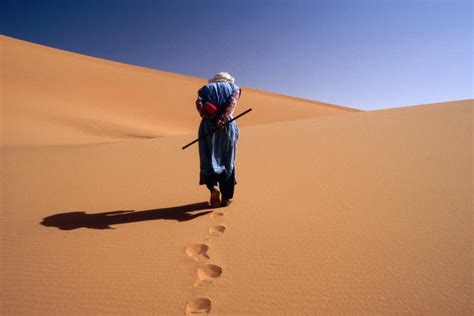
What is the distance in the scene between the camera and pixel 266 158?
17.1 feet

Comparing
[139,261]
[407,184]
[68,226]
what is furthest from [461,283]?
[68,226]

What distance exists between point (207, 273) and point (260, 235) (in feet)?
2.04

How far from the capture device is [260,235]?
253cm

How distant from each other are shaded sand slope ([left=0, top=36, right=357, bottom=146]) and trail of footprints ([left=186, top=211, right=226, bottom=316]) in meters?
5.58

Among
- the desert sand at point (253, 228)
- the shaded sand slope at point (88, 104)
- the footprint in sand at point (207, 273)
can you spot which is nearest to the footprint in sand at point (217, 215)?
the desert sand at point (253, 228)

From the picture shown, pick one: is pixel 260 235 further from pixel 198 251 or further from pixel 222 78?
pixel 222 78

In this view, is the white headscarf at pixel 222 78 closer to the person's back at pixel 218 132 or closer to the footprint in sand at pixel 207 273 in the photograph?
the person's back at pixel 218 132

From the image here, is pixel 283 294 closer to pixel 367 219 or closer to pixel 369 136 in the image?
pixel 367 219

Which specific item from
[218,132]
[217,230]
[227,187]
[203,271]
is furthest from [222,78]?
[203,271]

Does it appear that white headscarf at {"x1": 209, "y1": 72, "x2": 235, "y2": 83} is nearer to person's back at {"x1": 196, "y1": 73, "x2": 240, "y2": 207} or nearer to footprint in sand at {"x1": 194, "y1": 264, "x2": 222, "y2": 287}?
person's back at {"x1": 196, "y1": 73, "x2": 240, "y2": 207}

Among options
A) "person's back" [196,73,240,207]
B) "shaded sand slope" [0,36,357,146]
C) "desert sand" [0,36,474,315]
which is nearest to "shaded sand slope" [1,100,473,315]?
"desert sand" [0,36,474,315]

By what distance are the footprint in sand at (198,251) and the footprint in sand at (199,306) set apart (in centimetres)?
46

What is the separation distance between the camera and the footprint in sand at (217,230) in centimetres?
263

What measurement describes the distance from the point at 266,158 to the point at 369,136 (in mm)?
2253
